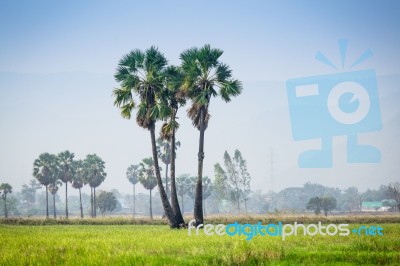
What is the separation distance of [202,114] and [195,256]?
2136 cm

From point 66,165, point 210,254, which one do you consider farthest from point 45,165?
point 210,254

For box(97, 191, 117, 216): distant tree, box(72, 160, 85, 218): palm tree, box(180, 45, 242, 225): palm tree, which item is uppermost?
box(180, 45, 242, 225): palm tree

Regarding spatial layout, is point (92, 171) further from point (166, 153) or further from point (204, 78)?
point (204, 78)

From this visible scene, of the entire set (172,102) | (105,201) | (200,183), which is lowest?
(105,201)

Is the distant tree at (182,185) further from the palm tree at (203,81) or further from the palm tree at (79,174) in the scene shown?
the palm tree at (203,81)

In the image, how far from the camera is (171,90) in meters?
34.6

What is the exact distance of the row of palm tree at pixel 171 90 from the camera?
33.4 m

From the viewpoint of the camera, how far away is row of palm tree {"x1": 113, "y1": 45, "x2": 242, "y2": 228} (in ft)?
110

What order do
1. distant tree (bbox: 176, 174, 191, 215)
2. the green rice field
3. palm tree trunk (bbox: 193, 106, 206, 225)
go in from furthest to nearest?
distant tree (bbox: 176, 174, 191, 215)
palm tree trunk (bbox: 193, 106, 206, 225)
the green rice field

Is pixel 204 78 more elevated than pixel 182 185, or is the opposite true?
pixel 204 78

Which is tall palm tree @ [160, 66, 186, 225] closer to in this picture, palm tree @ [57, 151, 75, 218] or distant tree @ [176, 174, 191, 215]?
palm tree @ [57, 151, 75, 218]

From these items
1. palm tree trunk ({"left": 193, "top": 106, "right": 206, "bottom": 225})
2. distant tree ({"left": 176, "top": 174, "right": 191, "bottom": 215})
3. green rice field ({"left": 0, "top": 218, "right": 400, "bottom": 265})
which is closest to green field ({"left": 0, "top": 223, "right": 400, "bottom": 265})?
green rice field ({"left": 0, "top": 218, "right": 400, "bottom": 265})

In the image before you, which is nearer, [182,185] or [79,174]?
[79,174]

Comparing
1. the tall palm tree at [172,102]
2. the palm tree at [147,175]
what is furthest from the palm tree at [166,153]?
the tall palm tree at [172,102]
